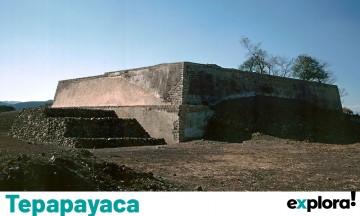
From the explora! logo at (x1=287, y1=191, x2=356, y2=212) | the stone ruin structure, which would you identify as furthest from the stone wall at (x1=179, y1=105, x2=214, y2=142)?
the explora! logo at (x1=287, y1=191, x2=356, y2=212)

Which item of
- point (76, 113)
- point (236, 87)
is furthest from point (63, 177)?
point (236, 87)

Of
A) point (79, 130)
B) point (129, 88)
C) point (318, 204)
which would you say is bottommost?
point (318, 204)

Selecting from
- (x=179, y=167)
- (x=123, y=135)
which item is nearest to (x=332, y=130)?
(x=123, y=135)

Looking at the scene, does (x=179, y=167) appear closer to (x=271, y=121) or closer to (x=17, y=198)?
(x=17, y=198)

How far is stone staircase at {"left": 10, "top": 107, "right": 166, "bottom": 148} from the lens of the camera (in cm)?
1474

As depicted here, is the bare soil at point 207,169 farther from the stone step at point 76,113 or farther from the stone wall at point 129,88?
the stone step at point 76,113

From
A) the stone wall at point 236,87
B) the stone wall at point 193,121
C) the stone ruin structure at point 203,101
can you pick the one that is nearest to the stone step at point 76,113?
the stone ruin structure at point 203,101

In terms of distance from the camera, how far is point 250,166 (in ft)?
30.4

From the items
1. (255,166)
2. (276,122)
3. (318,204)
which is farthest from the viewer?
(276,122)

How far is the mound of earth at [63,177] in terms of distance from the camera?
4.90 metres

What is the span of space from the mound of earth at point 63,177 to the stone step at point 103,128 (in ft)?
30.9

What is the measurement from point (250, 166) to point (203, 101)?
9768mm

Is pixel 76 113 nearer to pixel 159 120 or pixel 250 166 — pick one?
pixel 159 120

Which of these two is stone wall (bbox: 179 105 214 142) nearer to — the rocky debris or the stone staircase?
the rocky debris
